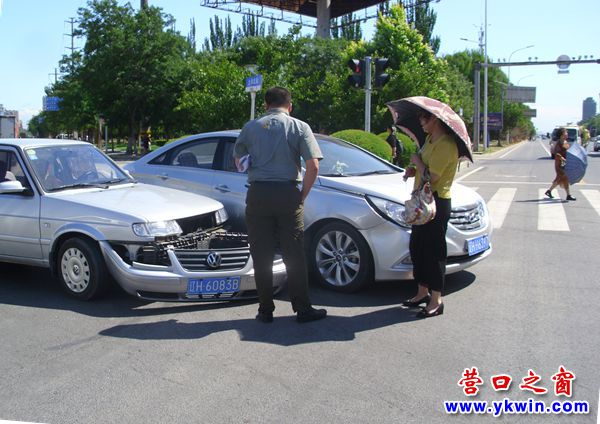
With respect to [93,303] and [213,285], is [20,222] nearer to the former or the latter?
[93,303]

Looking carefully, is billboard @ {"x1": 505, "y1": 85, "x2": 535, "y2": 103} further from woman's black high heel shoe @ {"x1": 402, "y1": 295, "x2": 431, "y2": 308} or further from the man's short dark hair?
the man's short dark hair

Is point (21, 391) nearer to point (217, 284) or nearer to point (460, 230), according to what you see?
point (217, 284)

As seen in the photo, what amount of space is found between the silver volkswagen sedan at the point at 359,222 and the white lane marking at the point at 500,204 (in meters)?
4.60

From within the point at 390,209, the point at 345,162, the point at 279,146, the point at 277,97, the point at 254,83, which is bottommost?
the point at 390,209

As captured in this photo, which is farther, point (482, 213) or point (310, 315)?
point (482, 213)

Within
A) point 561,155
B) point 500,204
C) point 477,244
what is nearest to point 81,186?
point 477,244

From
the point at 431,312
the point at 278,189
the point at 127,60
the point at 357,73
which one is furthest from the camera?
the point at 127,60

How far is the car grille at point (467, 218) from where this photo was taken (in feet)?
19.7

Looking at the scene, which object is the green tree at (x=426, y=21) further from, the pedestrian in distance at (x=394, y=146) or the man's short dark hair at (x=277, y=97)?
the man's short dark hair at (x=277, y=97)

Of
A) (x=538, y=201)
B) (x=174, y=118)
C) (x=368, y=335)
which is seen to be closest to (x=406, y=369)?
(x=368, y=335)

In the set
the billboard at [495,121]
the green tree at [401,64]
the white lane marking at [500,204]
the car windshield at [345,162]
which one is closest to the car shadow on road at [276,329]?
the car windshield at [345,162]

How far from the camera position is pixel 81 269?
5.73 meters

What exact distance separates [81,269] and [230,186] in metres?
1.93

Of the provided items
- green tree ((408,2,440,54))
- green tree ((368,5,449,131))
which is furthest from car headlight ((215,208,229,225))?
green tree ((408,2,440,54))
